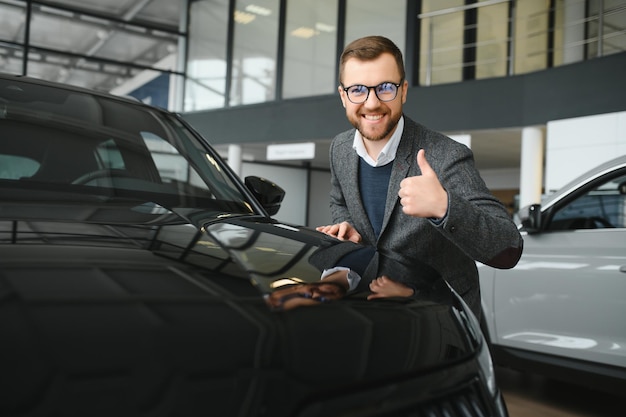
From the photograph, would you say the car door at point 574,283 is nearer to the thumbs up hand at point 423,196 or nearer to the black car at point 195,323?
the thumbs up hand at point 423,196

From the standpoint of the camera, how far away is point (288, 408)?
0.66 m

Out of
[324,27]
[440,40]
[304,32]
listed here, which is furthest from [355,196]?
[304,32]

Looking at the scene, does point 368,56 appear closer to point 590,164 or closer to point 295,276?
point 295,276

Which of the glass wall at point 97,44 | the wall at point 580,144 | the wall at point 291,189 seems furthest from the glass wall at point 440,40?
the glass wall at point 97,44

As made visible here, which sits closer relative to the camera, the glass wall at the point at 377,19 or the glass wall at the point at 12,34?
the glass wall at the point at 377,19

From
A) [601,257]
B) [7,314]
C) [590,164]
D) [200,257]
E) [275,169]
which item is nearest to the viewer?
[7,314]

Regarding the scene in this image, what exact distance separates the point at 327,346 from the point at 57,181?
0.90 metres

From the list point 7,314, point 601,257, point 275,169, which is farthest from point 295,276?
point 275,169

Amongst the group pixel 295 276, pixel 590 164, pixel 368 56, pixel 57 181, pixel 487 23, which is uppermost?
pixel 487 23

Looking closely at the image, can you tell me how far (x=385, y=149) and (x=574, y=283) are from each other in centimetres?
193

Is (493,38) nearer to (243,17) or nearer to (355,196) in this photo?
(243,17)

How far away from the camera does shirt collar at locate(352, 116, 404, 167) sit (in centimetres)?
160

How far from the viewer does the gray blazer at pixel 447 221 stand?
4.31 ft

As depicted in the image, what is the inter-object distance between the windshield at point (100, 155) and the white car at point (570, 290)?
2.14 m
